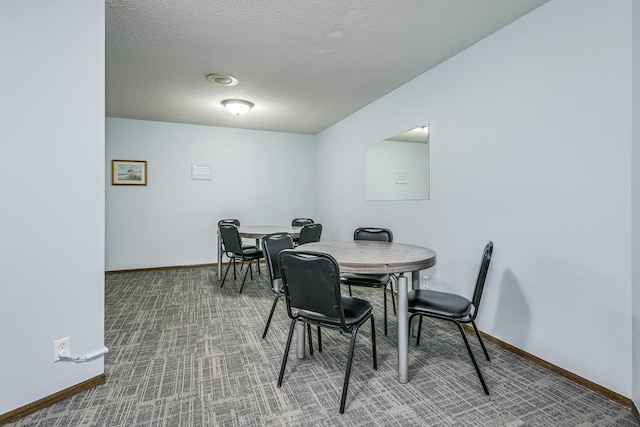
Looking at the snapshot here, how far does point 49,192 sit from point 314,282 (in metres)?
1.50

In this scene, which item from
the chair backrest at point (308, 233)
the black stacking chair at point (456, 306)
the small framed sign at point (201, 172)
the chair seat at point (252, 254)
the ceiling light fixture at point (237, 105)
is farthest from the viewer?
the small framed sign at point (201, 172)

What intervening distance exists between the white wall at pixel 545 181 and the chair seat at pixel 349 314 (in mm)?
1262

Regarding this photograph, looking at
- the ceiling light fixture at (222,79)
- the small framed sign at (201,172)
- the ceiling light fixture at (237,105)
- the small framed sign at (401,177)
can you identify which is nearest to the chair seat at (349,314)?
the small framed sign at (401,177)

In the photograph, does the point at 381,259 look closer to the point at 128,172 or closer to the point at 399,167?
the point at 399,167

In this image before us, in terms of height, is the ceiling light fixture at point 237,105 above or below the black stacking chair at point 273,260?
above

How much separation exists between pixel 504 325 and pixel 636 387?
0.80 meters

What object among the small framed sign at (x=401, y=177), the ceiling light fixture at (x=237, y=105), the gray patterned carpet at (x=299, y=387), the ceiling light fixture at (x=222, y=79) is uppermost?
the ceiling light fixture at (x=222, y=79)

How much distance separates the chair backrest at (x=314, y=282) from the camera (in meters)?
1.57

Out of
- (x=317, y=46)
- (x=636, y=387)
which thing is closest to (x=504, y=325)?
(x=636, y=387)

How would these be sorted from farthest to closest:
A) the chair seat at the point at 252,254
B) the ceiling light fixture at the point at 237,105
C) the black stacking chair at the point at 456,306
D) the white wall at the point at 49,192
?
the ceiling light fixture at the point at 237,105 → the chair seat at the point at 252,254 → the black stacking chair at the point at 456,306 → the white wall at the point at 49,192

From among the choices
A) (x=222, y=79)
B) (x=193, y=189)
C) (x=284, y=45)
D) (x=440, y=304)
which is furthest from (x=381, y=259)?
(x=193, y=189)

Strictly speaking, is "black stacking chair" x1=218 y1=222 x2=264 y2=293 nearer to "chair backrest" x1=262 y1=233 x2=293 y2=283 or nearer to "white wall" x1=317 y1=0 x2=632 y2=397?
"chair backrest" x1=262 y1=233 x2=293 y2=283

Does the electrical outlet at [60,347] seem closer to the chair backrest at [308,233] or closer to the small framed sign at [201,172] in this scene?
the chair backrest at [308,233]

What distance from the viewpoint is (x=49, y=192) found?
1656mm
